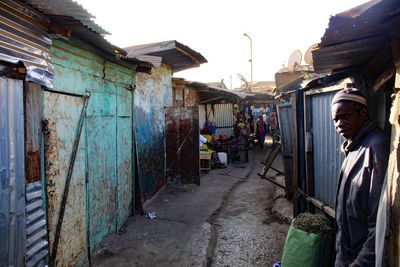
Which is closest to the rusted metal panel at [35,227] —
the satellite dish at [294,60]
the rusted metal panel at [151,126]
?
the rusted metal panel at [151,126]

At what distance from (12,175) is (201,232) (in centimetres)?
388

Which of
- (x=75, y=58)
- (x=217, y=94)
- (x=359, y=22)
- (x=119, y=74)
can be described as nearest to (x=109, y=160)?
(x=119, y=74)

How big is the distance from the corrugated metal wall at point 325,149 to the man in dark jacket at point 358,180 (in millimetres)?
1457

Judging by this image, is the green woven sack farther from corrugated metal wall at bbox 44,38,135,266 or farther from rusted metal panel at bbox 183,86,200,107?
rusted metal panel at bbox 183,86,200,107

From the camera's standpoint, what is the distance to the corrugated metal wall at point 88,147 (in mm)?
3996

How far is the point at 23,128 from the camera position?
3.16 meters

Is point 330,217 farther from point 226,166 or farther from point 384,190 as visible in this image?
point 226,166

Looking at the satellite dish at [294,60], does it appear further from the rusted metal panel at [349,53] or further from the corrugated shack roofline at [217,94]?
the rusted metal panel at [349,53]

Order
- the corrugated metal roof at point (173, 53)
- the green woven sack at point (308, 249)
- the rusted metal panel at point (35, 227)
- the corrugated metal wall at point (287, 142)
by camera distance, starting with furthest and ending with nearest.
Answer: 1. the corrugated metal roof at point (173, 53)
2. the corrugated metal wall at point (287, 142)
3. the green woven sack at point (308, 249)
4. the rusted metal panel at point (35, 227)

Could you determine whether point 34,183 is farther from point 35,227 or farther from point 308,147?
point 308,147

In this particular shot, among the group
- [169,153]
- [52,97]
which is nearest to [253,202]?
[169,153]

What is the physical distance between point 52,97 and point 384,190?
137 inches

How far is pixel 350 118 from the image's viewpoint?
103 inches

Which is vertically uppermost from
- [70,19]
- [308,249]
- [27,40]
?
[70,19]
